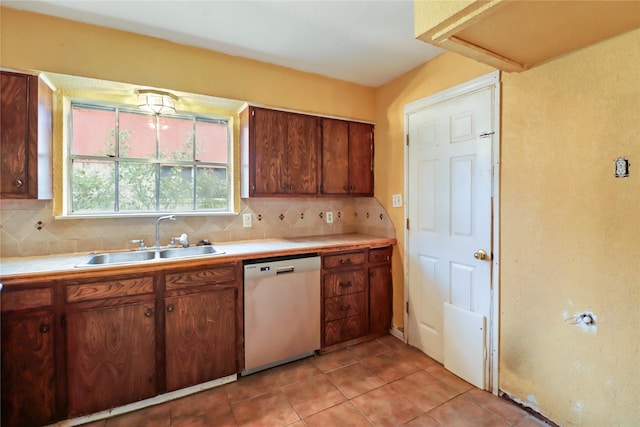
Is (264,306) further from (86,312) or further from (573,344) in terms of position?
(573,344)

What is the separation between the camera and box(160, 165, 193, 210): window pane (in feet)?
8.16

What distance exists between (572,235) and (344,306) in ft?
5.56

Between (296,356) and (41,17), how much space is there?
297 cm

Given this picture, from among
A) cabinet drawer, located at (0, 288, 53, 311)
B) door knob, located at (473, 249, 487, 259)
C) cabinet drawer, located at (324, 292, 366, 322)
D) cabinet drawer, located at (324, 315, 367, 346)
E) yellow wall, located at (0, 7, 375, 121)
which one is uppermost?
yellow wall, located at (0, 7, 375, 121)

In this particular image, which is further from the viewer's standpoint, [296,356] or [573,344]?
[296,356]

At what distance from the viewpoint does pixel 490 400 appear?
1.89 meters

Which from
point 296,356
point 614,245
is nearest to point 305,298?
point 296,356

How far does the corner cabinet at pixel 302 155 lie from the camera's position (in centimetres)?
245

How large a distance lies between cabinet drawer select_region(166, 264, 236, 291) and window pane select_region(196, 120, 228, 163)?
3.77 ft

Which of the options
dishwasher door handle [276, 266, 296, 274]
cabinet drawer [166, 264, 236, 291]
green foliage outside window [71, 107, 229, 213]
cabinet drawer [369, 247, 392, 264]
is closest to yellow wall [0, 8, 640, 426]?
green foliage outside window [71, 107, 229, 213]

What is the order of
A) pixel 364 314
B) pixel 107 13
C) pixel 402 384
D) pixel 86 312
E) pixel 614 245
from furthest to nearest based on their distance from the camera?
pixel 364 314 → pixel 402 384 → pixel 107 13 → pixel 86 312 → pixel 614 245

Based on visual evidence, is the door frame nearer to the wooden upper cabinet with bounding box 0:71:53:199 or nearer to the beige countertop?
the beige countertop

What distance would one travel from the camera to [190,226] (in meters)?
2.53

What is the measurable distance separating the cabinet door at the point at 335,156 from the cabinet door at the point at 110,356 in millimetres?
1785
